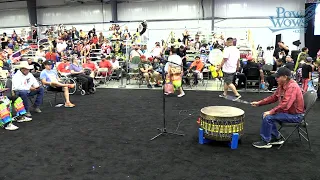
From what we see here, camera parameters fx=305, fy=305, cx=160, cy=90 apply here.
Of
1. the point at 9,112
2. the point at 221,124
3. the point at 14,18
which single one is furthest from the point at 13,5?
the point at 221,124

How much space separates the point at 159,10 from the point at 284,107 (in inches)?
570

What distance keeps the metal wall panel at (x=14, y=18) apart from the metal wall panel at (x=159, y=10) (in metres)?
7.08

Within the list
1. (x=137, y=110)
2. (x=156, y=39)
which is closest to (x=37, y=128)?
(x=137, y=110)

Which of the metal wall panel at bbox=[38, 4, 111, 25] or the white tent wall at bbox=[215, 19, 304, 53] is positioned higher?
the metal wall panel at bbox=[38, 4, 111, 25]

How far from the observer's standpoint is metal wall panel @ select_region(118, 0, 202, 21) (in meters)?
16.9

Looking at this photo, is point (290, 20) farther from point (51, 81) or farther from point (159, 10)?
point (51, 81)

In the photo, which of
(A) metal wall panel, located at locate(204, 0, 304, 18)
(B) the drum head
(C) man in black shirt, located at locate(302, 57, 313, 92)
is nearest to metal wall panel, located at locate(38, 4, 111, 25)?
(A) metal wall panel, located at locate(204, 0, 304, 18)

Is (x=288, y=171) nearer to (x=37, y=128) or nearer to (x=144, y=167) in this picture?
(x=144, y=167)

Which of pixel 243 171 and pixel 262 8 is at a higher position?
pixel 262 8

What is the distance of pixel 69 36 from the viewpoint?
54.2 ft

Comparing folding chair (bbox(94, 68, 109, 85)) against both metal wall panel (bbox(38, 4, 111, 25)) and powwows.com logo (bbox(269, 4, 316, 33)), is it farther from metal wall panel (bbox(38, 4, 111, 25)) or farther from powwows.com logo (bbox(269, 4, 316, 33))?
powwows.com logo (bbox(269, 4, 316, 33))

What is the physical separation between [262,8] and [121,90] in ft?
32.4

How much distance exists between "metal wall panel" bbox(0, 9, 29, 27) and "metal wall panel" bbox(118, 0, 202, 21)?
7.08m

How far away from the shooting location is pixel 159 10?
1753 cm
